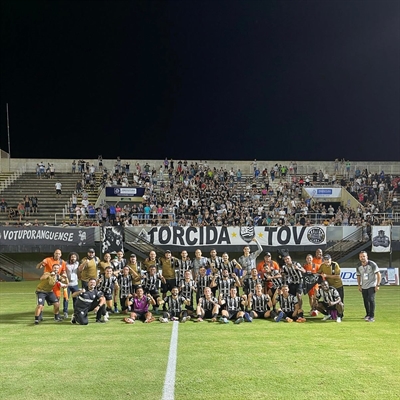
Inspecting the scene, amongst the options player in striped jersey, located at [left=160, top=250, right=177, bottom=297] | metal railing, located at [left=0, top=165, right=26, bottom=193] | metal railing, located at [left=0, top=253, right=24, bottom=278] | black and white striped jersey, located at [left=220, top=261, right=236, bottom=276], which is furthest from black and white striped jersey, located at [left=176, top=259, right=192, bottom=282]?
metal railing, located at [left=0, top=165, right=26, bottom=193]

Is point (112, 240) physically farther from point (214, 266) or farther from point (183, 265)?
point (214, 266)

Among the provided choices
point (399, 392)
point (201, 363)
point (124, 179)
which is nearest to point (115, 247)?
point (124, 179)

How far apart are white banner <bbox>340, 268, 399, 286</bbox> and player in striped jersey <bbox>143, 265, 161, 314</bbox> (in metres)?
11.9

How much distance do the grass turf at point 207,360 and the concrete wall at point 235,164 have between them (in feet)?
86.2

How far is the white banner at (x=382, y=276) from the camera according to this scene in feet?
69.7

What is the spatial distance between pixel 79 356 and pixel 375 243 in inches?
783

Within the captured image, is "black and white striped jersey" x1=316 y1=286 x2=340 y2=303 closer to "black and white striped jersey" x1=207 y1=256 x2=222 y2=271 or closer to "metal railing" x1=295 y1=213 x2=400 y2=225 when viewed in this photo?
"black and white striped jersey" x1=207 y1=256 x2=222 y2=271

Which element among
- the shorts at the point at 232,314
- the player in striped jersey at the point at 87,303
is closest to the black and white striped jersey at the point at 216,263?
the shorts at the point at 232,314

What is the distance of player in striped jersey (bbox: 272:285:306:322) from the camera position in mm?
11220

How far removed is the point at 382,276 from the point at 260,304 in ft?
41.0

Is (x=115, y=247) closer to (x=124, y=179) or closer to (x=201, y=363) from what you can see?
(x=124, y=179)

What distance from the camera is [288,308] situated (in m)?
11.4

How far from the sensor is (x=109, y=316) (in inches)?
476

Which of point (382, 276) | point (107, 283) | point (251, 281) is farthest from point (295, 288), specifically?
point (382, 276)
